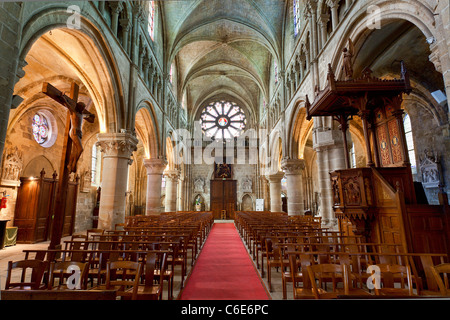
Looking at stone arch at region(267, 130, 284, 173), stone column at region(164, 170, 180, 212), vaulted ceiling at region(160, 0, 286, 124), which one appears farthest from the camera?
stone column at region(164, 170, 180, 212)

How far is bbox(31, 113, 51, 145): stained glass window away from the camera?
36.1 ft

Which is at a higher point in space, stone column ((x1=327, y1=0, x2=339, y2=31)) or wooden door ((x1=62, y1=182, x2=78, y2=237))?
stone column ((x1=327, y1=0, x2=339, y2=31))

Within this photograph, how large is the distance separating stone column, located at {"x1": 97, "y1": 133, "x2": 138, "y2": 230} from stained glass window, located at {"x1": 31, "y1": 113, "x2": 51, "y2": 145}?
4.10 metres

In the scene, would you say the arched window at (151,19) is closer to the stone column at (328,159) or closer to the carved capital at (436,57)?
the stone column at (328,159)

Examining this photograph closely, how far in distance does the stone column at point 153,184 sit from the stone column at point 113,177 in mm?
5270

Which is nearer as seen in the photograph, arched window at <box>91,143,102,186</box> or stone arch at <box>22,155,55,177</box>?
stone arch at <box>22,155,55,177</box>

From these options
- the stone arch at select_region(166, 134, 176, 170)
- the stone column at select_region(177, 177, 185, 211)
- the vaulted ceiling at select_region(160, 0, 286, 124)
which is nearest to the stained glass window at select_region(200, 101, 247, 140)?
the vaulted ceiling at select_region(160, 0, 286, 124)

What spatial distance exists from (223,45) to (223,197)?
48.3ft

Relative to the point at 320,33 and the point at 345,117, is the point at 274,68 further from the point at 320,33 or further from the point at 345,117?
the point at 345,117

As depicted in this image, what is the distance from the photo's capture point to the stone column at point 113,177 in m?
8.94

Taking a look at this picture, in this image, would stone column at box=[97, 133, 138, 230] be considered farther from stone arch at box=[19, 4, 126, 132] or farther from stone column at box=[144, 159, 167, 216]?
stone column at box=[144, 159, 167, 216]

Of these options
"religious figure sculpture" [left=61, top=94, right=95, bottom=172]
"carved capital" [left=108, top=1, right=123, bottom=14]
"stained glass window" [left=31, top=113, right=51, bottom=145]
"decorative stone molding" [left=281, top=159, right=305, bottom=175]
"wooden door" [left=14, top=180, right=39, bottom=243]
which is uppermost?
"carved capital" [left=108, top=1, right=123, bottom=14]

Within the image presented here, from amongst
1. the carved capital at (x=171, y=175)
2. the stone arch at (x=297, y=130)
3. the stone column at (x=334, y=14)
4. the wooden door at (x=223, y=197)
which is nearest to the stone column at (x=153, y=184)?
the carved capital at (x=171, y=175)

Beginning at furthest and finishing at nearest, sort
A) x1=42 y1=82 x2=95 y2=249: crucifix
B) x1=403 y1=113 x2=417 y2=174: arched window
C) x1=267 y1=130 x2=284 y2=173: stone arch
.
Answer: x1=267 y1=130 x2=284 y2=173: stone arch → x1=403 y1=113 x2=417 y2=174: arched window → x1=42 y1=82 x2=95 y2=249: crucifix
